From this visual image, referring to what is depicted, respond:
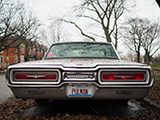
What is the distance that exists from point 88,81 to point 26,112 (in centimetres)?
191

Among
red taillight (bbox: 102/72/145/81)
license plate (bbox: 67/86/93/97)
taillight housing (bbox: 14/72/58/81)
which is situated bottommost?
license plate (bbox: 67/86/93/97)

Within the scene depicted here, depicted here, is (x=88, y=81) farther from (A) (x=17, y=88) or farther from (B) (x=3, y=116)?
(B) (x=3, y=116)

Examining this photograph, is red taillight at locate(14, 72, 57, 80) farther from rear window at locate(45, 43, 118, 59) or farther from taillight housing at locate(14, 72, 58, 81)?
rear window at locate(45, 43, 118, 59)

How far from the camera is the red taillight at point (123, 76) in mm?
2021

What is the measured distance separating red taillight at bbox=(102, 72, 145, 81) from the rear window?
1155 mm

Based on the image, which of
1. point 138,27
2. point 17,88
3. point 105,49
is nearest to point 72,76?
point 17,88

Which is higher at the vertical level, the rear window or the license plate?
the rear window

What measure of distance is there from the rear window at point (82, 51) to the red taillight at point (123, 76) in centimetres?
115

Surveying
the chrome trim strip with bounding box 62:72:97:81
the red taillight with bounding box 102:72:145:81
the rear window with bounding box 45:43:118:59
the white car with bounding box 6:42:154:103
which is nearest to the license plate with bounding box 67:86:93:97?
the white car with bounding box 6:42:154:103

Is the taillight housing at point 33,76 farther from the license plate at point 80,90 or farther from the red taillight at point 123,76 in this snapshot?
the red taillight at point 123,76

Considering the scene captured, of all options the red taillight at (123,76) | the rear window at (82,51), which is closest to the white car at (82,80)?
the red taillight at (123,76)

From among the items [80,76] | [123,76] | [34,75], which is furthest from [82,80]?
[34,75]

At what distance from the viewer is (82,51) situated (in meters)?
3.37

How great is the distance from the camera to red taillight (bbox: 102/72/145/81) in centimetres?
202
